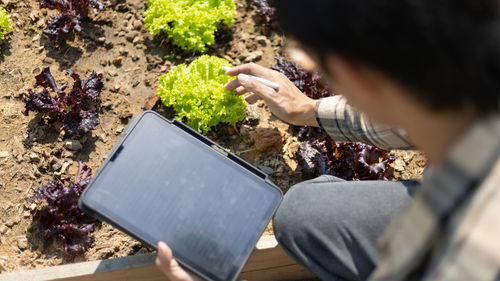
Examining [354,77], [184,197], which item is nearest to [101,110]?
[184,197]

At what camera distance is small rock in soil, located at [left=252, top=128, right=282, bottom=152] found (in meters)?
3.04

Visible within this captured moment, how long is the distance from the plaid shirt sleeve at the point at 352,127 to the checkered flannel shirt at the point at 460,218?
3.37 ft

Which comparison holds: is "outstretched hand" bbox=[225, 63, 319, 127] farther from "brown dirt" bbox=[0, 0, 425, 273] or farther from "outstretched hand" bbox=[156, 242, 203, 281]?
"outstretched hand" bbox=[156, 242, 203, 281]

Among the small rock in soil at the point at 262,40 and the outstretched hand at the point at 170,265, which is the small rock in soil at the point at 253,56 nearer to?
the small rock in soil at the point at 262,40

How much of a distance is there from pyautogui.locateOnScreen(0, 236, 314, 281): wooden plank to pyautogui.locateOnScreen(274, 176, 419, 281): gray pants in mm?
263

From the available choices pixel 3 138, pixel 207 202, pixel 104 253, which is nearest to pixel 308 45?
pixel 207 202

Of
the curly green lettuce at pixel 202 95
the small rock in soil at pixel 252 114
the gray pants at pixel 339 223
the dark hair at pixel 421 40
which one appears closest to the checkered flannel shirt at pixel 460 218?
the dark hair at pixel 421 40

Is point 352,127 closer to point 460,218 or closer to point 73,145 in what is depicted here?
point 460,218

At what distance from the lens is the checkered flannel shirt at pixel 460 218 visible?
114cm

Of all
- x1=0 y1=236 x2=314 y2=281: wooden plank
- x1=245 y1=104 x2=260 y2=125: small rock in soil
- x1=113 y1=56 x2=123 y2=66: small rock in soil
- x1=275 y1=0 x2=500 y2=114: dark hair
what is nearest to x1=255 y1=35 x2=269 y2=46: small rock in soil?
x1=245 y1=104 x2=260 y2=125: small rock in soil

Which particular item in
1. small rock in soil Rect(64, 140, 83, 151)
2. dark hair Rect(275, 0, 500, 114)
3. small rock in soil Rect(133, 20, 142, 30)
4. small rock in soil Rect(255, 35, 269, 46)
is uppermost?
dark hair Rect(275, 0, 500, 114)

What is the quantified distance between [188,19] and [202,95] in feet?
2.15

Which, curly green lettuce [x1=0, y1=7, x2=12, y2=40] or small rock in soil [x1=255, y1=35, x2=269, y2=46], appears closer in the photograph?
curly green lettuce [x1=0, y1=7, x2=12, y2=40]

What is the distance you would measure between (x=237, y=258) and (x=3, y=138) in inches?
69.8
